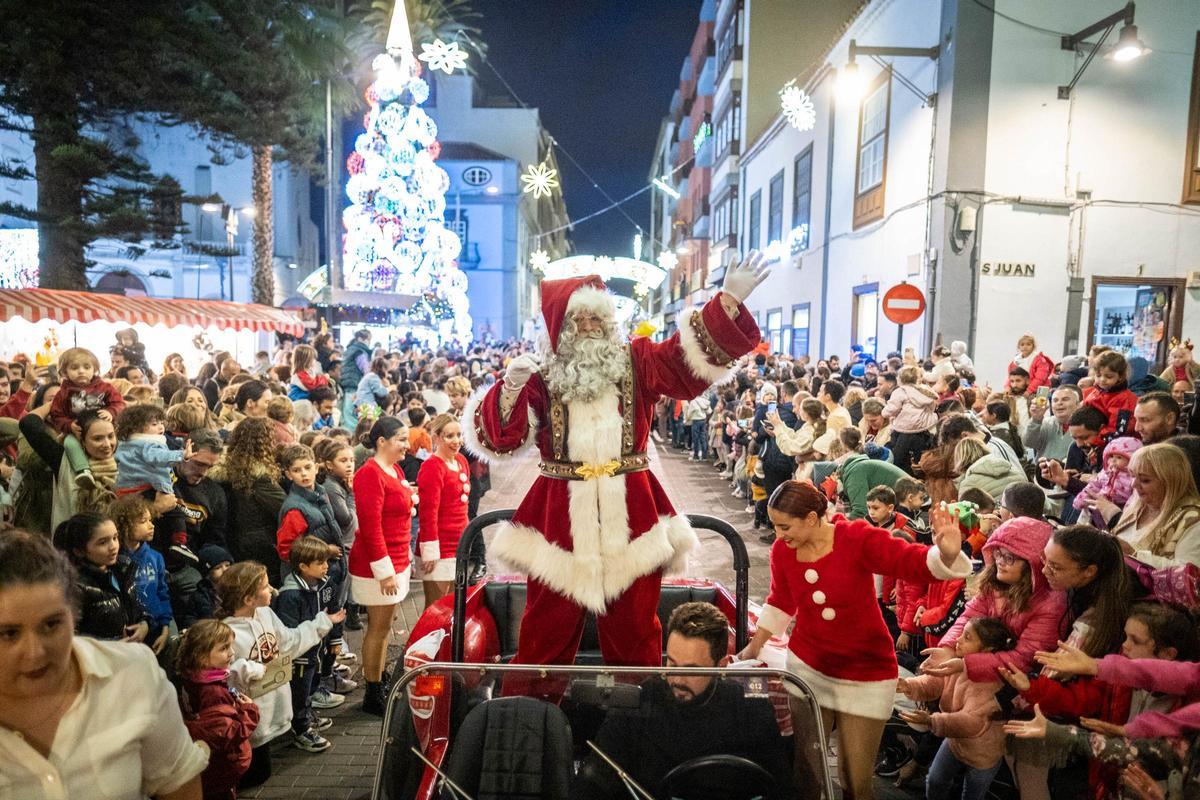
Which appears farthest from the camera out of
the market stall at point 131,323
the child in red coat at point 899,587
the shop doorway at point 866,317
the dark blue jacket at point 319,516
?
the shop doorway at point 866,317

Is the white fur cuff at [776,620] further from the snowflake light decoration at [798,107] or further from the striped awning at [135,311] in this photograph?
the snowflake light decoration at [798,107]

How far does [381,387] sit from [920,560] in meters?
8.05

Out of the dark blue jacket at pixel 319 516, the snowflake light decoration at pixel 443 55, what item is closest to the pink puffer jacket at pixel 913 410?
the dark blue jacket at pixel 319 516

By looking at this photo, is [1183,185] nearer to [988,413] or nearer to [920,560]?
[988,413]

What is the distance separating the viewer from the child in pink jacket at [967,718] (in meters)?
3.34

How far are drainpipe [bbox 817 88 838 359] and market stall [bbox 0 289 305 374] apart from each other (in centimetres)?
1369

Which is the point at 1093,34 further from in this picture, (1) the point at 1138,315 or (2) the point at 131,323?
(2) the point at 131,323

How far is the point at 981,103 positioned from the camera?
1164 cm

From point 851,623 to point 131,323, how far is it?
16.1 meters

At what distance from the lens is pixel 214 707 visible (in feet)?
11.6

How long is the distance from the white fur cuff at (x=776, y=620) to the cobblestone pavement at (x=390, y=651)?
149 cm

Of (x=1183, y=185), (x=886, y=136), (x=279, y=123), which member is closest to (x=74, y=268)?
(x=279, y=123)

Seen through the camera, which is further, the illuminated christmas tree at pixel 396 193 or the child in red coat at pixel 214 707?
the illuminated christmas tree at pixel 396 193

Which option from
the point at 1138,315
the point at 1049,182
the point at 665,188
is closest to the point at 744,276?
the point at 1049,182
